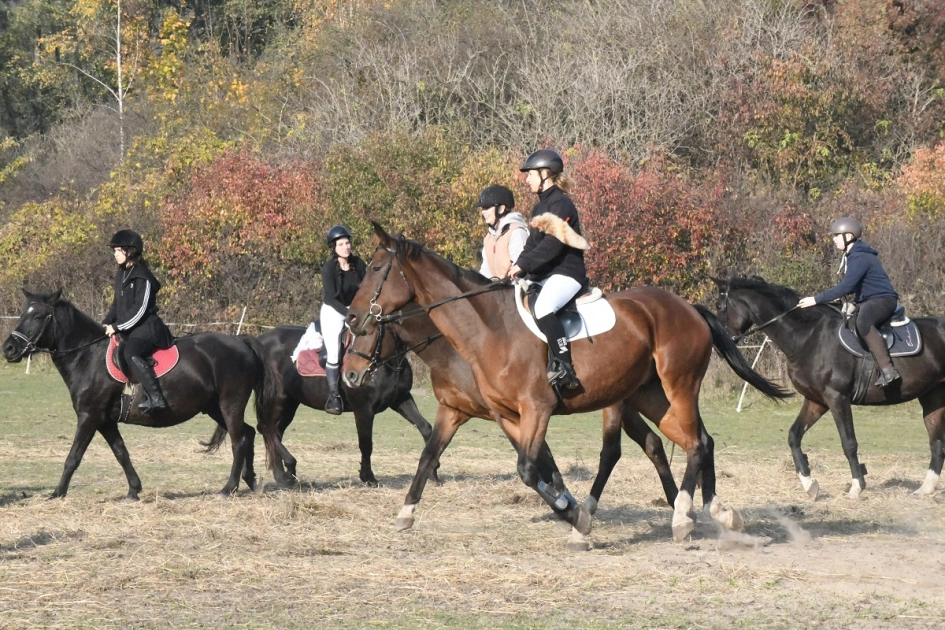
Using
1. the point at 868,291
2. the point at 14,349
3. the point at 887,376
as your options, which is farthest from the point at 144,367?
the point at 887,376

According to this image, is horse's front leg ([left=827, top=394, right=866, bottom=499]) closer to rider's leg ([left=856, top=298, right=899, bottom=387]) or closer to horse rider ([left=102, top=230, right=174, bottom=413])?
rider's leg ([left=856, top=298, right=899, bottom=387])

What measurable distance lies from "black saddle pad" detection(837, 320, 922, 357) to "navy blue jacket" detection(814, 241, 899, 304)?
393mm

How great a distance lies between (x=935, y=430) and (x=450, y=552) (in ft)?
23.2

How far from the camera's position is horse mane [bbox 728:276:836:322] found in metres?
13.8

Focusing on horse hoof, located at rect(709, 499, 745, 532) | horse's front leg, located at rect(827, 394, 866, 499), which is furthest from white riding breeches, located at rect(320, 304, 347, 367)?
horse's front leg, located at rect(827, 394, 866, 499)

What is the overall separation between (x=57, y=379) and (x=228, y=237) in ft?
19.3

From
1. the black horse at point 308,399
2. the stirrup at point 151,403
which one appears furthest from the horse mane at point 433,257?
the stirrup at point 151,403

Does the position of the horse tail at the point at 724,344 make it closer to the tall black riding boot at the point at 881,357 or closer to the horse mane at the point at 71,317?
the tall black riding boot at the point at 881,357

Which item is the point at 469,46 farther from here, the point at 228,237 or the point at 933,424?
the point at 933,424

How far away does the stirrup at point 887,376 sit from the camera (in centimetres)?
1323

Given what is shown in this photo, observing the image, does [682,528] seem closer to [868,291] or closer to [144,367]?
[868,291]

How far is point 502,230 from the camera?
413 inches

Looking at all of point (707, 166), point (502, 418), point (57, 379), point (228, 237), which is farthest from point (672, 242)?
point (502, 418)

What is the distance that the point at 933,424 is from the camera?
13742 millimetres
